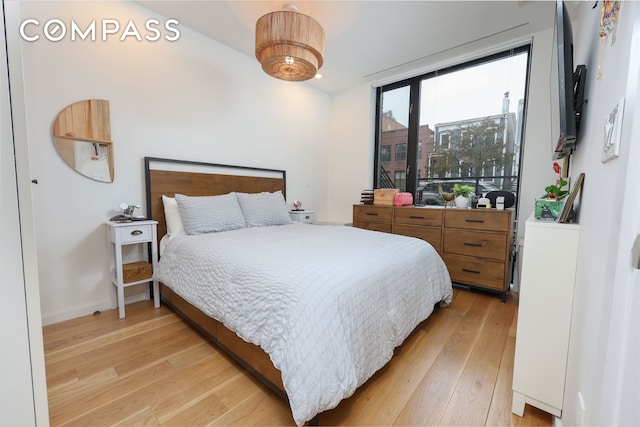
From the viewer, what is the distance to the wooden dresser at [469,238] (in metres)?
2.46

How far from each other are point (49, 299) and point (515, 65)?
187 inches

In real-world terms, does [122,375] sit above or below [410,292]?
below

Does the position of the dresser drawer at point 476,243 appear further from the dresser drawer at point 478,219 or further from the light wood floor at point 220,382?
the light wood floor at point 220,382

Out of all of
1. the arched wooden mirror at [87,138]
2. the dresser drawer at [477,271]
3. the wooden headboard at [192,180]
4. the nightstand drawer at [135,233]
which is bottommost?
the dresser drawer at [477,271]

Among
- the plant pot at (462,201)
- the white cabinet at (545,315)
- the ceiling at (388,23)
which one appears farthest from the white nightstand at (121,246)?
the plant pot at (462,201)

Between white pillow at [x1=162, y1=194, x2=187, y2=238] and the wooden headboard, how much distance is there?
14cm

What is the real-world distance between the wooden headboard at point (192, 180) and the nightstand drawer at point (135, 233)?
10.4 inches

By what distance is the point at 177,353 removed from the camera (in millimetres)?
1633

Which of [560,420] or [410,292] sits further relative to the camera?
[410,292]

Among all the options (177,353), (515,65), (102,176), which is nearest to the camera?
(177,353)

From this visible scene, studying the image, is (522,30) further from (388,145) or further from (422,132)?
(388,145)

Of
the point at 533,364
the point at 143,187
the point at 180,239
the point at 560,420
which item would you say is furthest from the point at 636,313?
the point at 143,187

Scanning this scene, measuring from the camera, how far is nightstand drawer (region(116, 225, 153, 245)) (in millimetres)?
2042

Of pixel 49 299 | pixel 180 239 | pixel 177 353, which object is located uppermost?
pixel 180 239
